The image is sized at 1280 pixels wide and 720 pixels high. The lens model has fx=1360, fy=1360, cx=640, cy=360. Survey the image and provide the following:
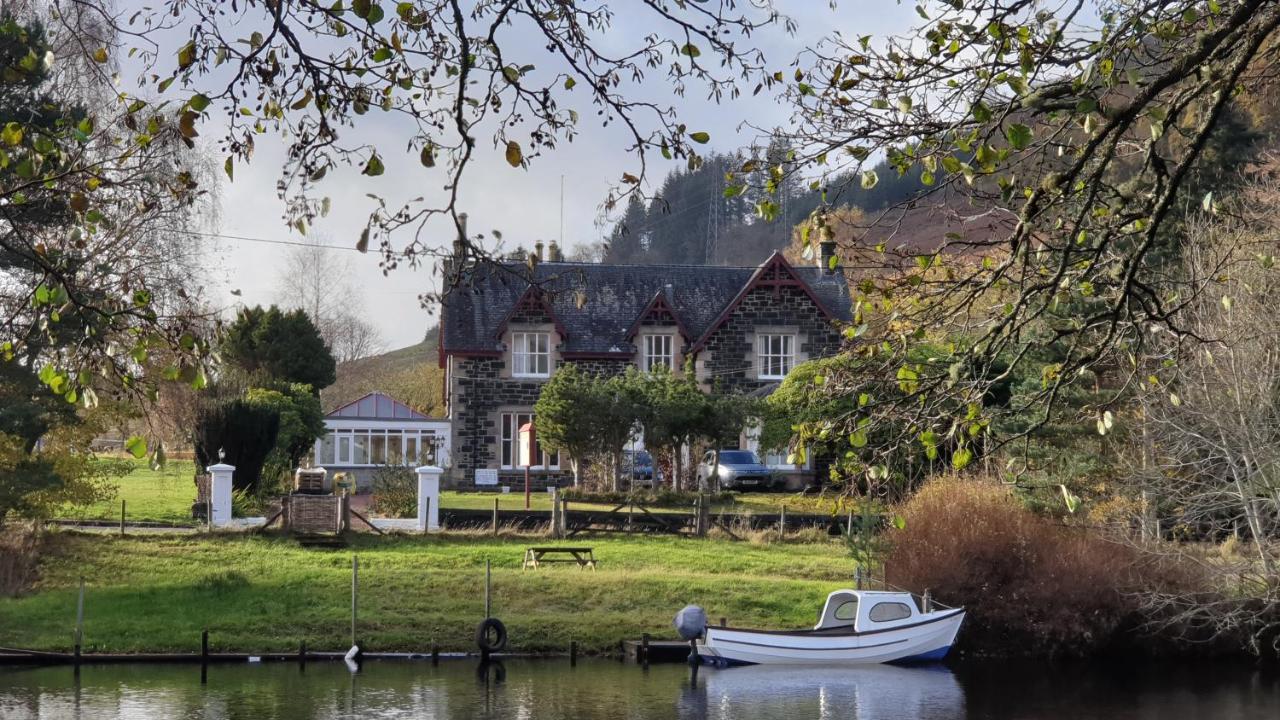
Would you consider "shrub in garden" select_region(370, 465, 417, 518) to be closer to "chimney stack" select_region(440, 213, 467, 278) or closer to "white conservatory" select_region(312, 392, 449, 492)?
"white conservatory" select_region(312, 392, 449, 492)

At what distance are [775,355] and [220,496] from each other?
65.6 ft

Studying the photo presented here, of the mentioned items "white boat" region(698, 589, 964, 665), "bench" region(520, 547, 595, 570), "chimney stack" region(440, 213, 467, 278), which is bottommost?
"white boat" region(698, 589, 964, 665)

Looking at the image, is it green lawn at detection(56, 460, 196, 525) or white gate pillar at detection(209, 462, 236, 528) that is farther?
green lawn at detection(56, 460, 196, 525)

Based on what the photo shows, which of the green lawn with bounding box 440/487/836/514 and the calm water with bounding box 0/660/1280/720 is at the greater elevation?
the green lawn with bounding box 440/487/836/514

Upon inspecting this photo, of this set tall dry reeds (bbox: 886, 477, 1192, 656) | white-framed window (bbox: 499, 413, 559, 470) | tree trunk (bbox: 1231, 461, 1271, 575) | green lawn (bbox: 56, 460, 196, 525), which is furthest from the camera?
white-framed window (bbox: 499, 413, 559, 470)

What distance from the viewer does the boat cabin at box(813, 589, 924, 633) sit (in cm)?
2477

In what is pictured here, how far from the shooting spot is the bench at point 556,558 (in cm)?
2752

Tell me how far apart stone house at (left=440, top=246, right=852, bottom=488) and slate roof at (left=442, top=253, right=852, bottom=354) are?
0.05 m

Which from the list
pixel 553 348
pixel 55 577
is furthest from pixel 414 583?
pixel 553 348

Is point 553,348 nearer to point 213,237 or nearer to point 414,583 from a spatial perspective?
point 213,237

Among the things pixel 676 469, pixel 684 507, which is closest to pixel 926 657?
pixel 684 507

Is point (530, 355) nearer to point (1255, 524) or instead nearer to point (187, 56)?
point (1255, 524)

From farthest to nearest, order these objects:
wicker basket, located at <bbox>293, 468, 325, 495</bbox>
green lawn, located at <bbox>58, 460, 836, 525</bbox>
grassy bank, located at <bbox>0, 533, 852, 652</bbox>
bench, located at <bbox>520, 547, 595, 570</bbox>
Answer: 1. wicker basket, located at <bbox>293, 468, 325, 495</bbox>
2. green lawn, located at <bbox>58, 460, 836, 525</bbox>
3. bench, located at <bbox>520, 547, 595, 570</bbox>
4. grassy bank, located at <bbox>0, 533, 852, 652</bbox>

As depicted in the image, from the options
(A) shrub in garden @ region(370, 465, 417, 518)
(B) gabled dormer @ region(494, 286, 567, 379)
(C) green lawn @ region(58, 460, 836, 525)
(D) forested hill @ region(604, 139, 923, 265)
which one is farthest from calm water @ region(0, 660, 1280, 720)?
(D) forested hill @ region(604, 139, 923, 265)
